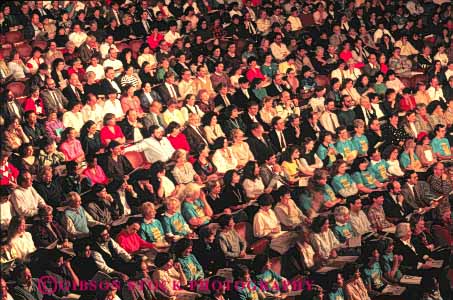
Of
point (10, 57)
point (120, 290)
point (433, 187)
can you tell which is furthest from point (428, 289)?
point (10, 57)

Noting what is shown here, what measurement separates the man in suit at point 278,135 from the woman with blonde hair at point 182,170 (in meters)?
1.43

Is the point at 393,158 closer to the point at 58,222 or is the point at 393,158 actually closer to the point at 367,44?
the point at 367,44

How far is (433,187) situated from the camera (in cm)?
1503

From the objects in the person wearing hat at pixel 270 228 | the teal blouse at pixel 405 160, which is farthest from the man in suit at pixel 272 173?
the teal blouse at pixel 405 160

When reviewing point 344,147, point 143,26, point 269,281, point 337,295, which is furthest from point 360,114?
point 143,26

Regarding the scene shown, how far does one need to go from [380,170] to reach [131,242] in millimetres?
4206

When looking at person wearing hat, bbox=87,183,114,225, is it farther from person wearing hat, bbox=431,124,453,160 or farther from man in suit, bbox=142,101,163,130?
person wearing hat, bbox=431,124,453,160

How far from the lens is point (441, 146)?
1552cm

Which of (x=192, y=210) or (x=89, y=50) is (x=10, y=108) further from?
(x=192, y=210)

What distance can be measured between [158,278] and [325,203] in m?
2.90

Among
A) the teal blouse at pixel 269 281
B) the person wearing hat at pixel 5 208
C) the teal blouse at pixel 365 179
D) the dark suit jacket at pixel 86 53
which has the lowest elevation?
the teal blouse at pixel 269 281

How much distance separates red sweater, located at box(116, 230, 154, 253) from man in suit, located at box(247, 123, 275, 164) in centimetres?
232

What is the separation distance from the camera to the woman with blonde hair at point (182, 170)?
45.9 ft

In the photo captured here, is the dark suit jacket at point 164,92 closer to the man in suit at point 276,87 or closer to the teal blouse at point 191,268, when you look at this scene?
the man in suit at point 276,87
